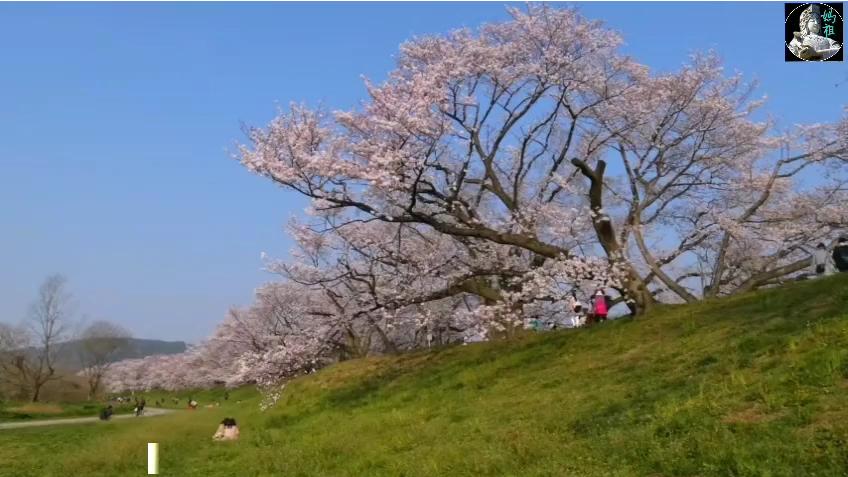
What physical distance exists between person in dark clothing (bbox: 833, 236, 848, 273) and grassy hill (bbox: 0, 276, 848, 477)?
264 cm

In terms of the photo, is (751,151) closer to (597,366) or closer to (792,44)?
(792,44)

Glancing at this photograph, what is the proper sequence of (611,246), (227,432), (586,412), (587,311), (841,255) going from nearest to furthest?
(586,412) → (611,246) → (841,255) → (227,432) → (587,311)

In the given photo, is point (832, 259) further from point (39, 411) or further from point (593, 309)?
point (39, 411)

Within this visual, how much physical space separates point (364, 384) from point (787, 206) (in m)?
13.5

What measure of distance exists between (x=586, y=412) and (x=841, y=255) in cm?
982

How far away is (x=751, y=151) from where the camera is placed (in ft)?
66.0

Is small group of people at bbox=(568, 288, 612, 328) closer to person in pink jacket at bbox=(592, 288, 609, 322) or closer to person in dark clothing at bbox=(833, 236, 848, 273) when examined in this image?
person in pink jacket at bbox=(592, 288, 609, 322)

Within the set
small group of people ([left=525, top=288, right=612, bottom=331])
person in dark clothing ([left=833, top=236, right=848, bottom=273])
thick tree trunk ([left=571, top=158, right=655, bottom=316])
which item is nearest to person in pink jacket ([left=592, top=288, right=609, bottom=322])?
small group of people ([left=525, top=288, right=612, bottom=331])

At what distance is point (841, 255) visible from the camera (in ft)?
55.0

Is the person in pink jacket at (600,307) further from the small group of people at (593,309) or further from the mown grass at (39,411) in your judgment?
the mown grass at (39,411)

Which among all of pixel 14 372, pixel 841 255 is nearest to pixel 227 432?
pixel 841 255

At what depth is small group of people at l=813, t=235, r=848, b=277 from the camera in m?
16.8

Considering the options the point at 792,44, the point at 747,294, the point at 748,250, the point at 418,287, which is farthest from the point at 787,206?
the point at 418,287

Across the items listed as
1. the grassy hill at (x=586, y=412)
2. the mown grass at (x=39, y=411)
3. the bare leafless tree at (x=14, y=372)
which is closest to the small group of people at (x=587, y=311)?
the grassy hill at (x=586, y=412)
